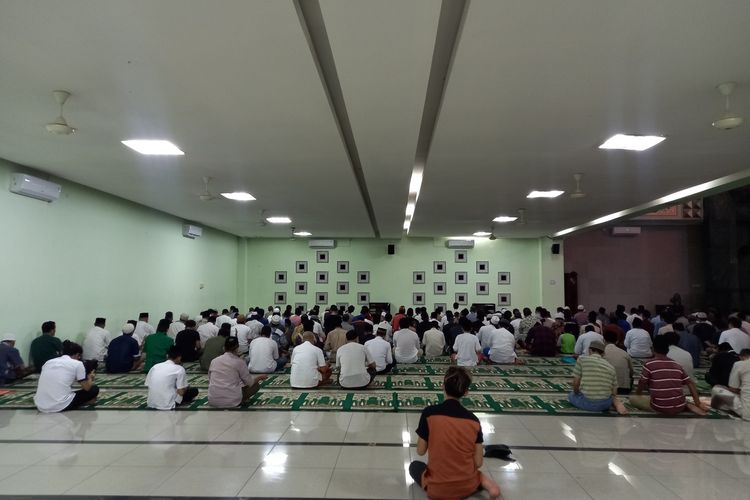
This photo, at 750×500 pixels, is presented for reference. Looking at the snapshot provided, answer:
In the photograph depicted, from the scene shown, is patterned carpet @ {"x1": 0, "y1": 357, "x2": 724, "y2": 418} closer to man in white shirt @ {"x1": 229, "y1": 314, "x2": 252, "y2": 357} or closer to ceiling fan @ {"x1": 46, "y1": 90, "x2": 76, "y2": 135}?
man in white shirt @ {"x1": 229, "y1": 314, "x2": 252, "y2": 357}

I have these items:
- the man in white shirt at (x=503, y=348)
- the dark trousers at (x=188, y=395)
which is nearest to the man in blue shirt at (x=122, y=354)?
the dark trousers at (x=188, y=395)

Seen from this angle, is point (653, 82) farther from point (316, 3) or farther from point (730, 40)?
point (316, 3)

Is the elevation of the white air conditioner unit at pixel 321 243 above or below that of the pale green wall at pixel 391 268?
above

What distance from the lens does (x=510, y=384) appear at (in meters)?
7.27

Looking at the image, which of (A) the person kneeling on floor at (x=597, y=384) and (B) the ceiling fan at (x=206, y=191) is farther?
(B) the ceiling fan at (x=206, y=191)

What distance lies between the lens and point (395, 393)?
21.6ft

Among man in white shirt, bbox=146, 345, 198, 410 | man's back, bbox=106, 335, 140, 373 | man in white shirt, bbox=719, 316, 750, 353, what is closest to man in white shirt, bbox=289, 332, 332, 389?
man in white shirt, bbox=146, 345, 198, 410

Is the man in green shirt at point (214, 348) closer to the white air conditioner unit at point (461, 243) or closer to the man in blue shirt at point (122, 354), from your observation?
the man in blue shirt at point (122, 354)

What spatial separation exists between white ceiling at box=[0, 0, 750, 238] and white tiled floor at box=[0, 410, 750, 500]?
3.44m

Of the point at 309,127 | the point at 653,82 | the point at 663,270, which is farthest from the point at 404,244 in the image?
the point at 653,82

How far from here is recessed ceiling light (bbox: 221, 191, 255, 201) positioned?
9.34m

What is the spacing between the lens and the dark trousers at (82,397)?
18.5 ft

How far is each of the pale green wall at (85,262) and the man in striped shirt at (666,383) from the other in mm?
9359

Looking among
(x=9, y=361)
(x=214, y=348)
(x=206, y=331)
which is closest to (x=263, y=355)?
(x=214, y=348)
